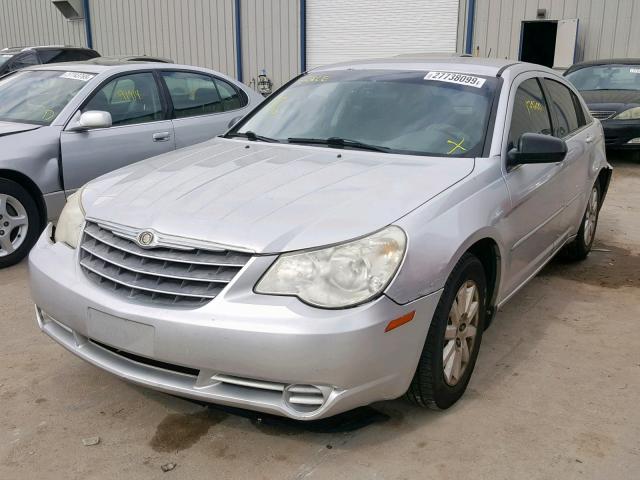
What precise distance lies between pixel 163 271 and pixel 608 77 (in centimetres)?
1014

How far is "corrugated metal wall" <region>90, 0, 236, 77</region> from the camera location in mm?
18156

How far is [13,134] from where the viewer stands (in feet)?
16.3

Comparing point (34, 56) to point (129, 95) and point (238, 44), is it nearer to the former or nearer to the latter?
point (238, 44)

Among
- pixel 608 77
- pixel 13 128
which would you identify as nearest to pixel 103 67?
pixel 13 128

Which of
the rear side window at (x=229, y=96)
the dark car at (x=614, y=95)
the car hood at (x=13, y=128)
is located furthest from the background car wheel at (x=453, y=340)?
the dark car at (x=614, y=95)

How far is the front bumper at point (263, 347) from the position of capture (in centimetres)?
230

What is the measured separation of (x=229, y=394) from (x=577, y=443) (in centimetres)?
146

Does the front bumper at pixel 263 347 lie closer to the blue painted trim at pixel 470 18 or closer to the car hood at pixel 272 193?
the car hood at pixel 272 193

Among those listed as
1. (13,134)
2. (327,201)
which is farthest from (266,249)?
(13,134)

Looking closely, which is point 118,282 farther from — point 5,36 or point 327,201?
point 5,36

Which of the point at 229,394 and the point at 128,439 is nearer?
the point at 229,394

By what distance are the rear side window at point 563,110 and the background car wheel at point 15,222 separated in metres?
3.84

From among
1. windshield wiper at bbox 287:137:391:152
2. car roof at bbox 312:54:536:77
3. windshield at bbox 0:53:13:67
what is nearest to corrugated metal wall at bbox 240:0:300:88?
windshield at bbox 0:53:13:67

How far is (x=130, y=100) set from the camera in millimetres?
5734
